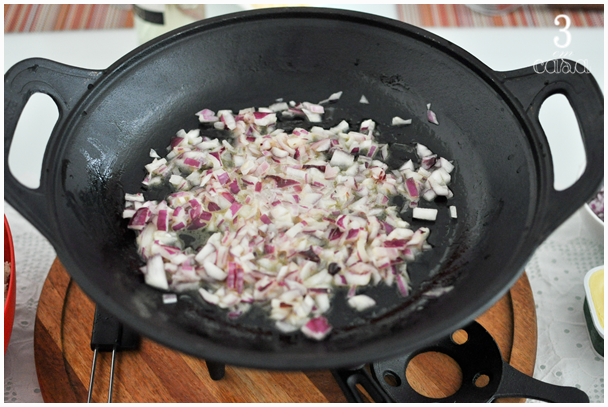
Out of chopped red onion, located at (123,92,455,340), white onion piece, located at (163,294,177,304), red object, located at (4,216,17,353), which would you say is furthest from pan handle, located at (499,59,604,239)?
red object, located at (4,216,17,353)

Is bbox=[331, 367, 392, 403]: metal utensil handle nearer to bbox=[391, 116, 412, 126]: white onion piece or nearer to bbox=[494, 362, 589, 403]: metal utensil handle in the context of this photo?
bbox=[494, 362, 589, 403]: metal utensil handle

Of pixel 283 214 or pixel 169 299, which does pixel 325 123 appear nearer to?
pixel 283 214

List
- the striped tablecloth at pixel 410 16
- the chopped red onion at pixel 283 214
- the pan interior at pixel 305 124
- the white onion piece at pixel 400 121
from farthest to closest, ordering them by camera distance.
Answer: the striped tablecloth at pixel 410 16, the white onion piece at pixel 400 121, the chopped red onion at pixel 283 214, the pan interior at pixel 305 124

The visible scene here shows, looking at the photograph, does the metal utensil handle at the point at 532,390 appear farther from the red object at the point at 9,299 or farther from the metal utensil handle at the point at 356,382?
the red object at the point at 9,299

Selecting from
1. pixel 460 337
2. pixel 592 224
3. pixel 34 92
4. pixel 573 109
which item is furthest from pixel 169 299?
pixel 592 224

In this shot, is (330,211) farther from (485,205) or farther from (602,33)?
(602,33)

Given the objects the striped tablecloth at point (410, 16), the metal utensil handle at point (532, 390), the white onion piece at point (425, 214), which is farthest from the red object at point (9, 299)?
the striped tablecloth at point (410, 16)

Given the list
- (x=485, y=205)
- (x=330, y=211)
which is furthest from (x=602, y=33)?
(x=330, y=211)
